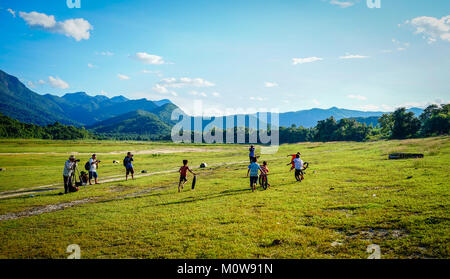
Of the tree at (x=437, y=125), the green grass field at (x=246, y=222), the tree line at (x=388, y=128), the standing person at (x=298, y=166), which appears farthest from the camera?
the tree line at (x=388, y=128)

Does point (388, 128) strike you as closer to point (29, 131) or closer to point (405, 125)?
point (405, 125)

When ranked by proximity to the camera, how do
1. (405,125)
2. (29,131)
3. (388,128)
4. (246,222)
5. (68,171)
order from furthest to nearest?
(29,131), (388,128), (405,125), (68,171), (246,222)

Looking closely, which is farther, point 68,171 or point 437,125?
point 437,125

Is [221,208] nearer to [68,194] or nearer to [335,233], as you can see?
[335,233]

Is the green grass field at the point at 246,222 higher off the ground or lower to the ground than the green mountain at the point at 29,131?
lower

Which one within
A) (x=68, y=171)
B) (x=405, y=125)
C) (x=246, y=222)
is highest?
(x=405, y=125)

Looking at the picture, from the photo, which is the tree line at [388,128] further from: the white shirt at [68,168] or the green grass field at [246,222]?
the white shirt at [68,168]

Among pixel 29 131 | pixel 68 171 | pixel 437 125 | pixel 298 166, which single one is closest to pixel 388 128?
pixel 437 125

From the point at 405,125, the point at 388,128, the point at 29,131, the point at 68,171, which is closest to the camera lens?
the point at 68,171

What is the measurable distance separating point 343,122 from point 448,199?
14161cm

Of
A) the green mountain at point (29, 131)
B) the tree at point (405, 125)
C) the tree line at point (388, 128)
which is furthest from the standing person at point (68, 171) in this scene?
the green mountain at point (29, 131)
